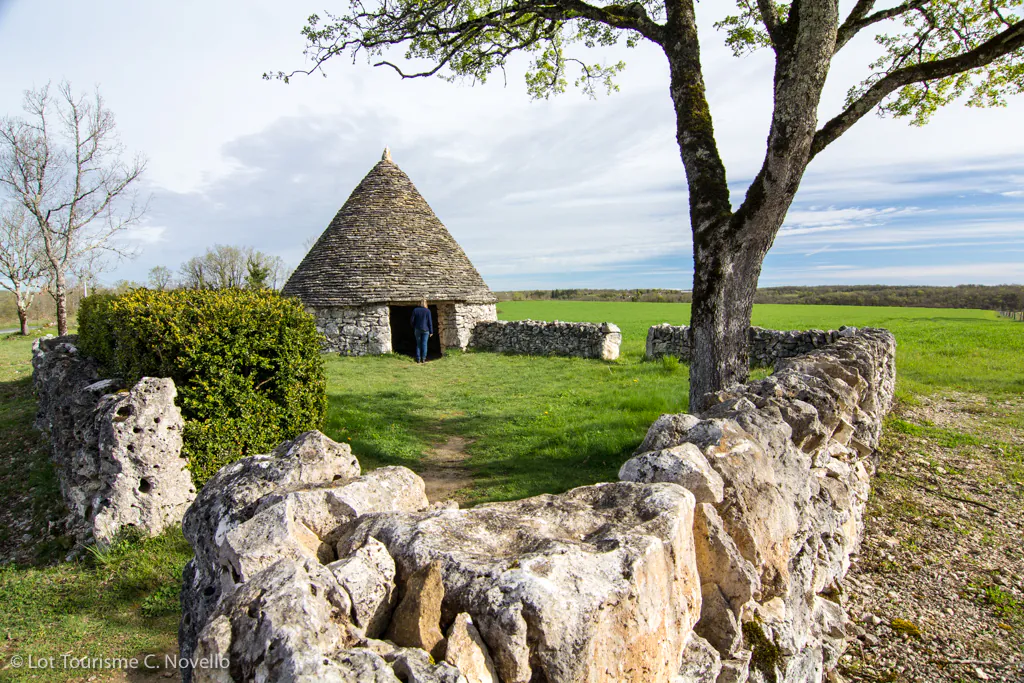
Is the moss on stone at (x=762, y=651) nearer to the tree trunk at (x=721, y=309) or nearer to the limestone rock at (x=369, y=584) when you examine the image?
the limestone rock at (x=369, y=584)

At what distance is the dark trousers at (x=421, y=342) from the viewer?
56.3 feet

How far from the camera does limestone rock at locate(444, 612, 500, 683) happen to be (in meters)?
1.66

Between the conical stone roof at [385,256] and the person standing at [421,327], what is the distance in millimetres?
1309

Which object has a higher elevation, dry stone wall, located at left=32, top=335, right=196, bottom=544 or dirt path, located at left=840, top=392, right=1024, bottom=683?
dry stone wall, located at left=32, top=335, right=196, bottom=544

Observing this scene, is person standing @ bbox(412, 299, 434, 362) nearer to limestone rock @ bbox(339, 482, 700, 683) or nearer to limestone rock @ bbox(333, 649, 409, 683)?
limestone rock @ bbox(339, 482, 700, 683)

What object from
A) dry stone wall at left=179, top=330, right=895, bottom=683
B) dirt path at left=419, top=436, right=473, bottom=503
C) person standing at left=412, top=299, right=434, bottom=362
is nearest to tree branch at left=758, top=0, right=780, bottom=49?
dry stone wall at left=179, top=330, right=895, bottom=683

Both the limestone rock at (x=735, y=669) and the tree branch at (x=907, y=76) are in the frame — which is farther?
the tree branch at (x=907, y=76)

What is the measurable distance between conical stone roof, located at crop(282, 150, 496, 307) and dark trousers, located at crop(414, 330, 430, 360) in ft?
5.19

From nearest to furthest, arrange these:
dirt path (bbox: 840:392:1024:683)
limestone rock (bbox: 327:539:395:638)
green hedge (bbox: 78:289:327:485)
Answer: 1. limestone rock (bbox: 327:539:395:638)
2. dirt path (bbox: 840:392:1024:683)
3. green hedge (bbox: 78:289:327:485)

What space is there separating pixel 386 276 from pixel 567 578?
17.6 m

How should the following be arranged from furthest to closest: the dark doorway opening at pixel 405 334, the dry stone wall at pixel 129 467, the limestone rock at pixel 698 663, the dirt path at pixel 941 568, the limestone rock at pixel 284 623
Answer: the dark doorway opening at pixel 405 334 → the dry stone wall at pixel 129 467 → the dirt path at pixel 941 568 → the limestone rock at pixel 698 663 → the limestone rock at pixel 284 623

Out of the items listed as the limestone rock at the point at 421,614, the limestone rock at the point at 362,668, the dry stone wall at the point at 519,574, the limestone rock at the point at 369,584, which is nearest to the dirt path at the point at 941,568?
the dry stone wall at the point at 519,574

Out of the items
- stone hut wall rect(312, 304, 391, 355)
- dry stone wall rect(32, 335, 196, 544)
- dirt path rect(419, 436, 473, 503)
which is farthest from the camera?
stone hut wall rect(312, 304, 391, 355)

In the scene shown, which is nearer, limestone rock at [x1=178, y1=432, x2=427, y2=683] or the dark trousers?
Answer: limestone rock at [x1=178, y1=432, x2=427, y2=683]
